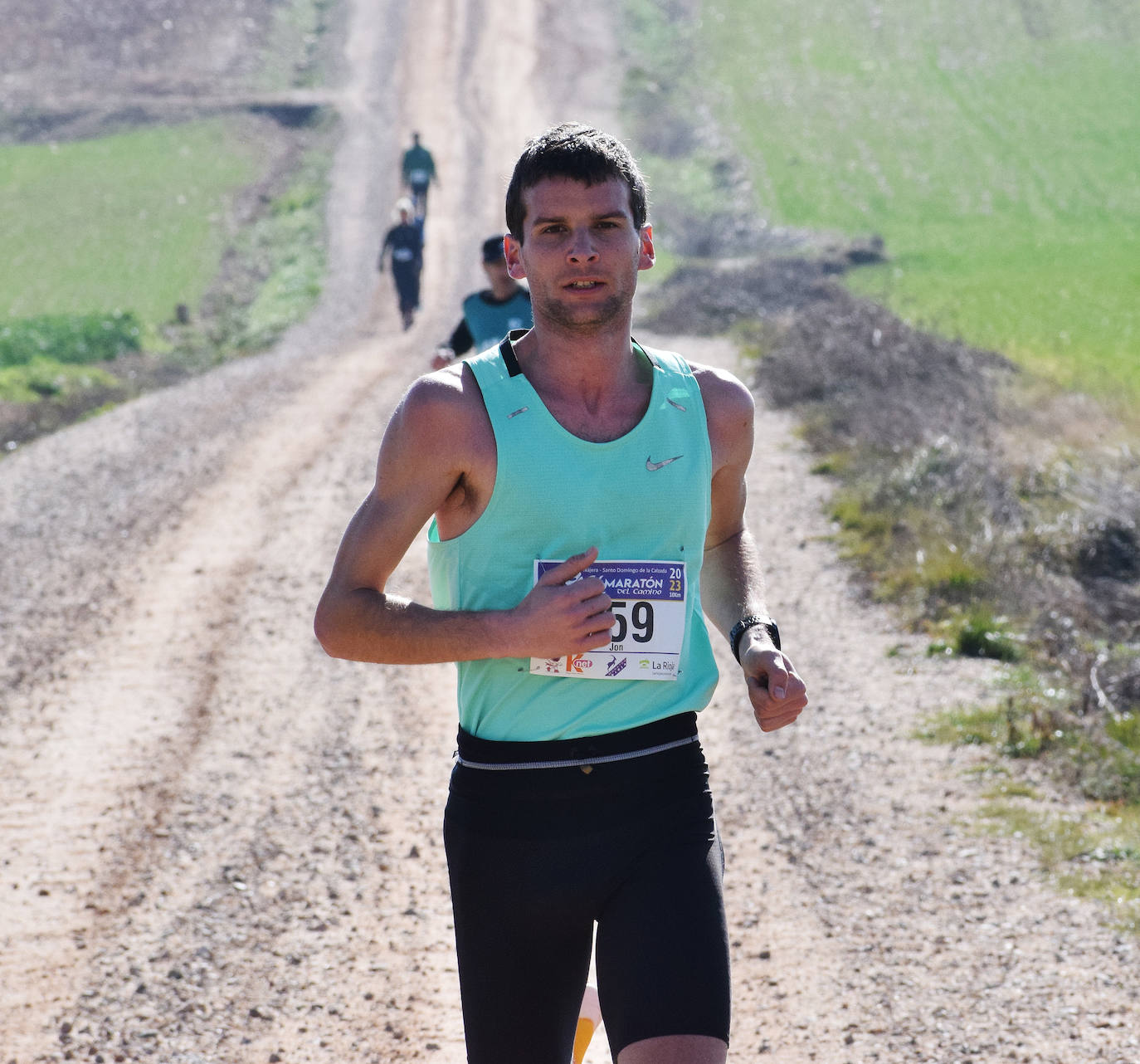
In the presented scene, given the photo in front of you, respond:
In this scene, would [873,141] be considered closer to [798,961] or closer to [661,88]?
[661,88]

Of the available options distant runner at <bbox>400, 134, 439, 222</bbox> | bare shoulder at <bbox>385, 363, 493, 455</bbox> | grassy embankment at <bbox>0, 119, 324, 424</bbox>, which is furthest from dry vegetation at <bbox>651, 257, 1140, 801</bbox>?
distant runner at <bbox>400, 134, 439, 222</bbox>

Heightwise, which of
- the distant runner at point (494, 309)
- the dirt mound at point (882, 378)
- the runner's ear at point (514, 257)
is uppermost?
the runner's ear at point (514, 257)

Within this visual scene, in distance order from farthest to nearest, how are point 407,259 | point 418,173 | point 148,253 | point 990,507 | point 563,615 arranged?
point 148,253 < point 418,173 < point 407,259 < point 990,507 < point 563,615

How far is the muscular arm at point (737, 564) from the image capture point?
2832 mm

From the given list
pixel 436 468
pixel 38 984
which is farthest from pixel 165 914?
pixel 436 468

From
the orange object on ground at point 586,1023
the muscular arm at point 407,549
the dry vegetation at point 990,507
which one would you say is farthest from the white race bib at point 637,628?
the dry vegetation at point 990,507

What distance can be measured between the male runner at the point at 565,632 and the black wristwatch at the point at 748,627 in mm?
120

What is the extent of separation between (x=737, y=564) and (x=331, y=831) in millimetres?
3938

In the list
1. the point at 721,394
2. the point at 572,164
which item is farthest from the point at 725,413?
the point at 572,164

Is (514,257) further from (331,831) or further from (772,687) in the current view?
(331,831)

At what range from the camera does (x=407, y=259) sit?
2428 centimetres

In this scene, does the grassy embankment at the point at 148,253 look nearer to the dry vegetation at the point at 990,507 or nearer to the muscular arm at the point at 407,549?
the dry vegetation at the point at 990,507

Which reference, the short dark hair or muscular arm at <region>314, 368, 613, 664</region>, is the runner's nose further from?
muscular arm at <region>314, 368, 613, 664</region>

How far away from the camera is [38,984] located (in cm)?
527
